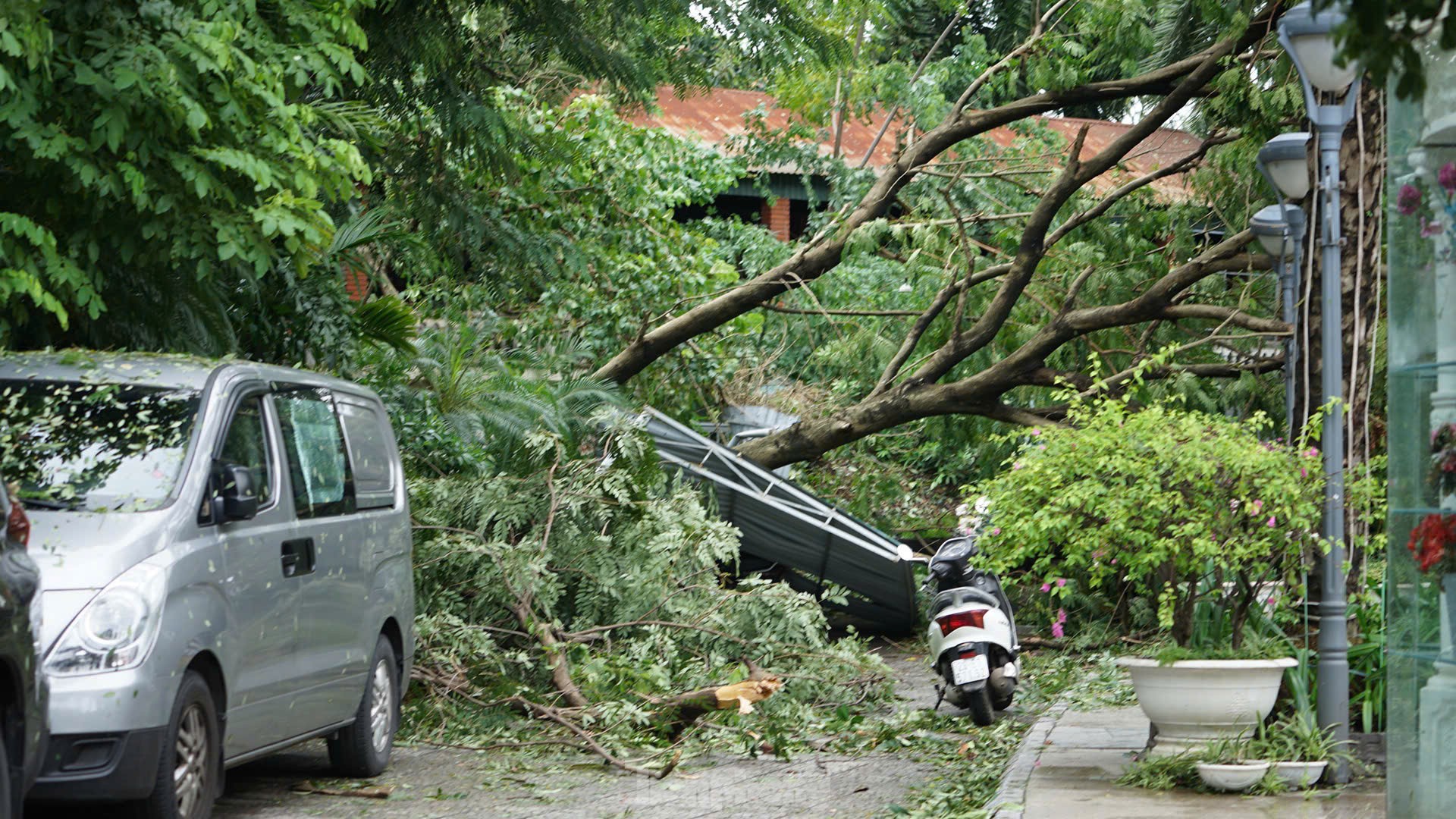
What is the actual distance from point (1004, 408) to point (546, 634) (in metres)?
6.61

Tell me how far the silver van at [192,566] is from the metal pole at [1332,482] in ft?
15.7

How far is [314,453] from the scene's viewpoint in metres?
8.11

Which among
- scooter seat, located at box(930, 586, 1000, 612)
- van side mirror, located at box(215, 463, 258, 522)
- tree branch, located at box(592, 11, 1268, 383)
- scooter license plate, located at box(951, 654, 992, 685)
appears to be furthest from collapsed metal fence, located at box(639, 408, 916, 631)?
van side mirror, located at box(215, 463, 258, 522)

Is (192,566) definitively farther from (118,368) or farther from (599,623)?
(599,623)

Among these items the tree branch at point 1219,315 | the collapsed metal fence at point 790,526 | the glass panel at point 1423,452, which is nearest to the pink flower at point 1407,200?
the glass panel at point 1423,452

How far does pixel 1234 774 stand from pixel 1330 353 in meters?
2.25

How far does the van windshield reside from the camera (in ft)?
22.0

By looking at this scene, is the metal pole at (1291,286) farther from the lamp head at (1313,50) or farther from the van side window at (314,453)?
the van side window at (314,453)

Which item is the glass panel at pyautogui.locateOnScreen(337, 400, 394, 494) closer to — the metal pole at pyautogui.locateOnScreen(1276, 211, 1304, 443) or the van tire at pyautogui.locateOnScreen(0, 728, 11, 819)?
the van tire at pyautogui.locateOnScreen(0, 728, 11, 819)

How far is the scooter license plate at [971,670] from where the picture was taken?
11008 millimetres

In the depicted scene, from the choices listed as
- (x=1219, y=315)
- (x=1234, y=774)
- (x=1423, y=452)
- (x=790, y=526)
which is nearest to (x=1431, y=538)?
(x=1423, y=452)

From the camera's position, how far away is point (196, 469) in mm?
6871

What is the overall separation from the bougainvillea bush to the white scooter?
117 inches

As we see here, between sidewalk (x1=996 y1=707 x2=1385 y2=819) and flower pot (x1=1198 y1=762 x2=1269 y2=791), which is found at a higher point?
flower pot (x1=1198 y1=762 x2=1269 y2=791)
